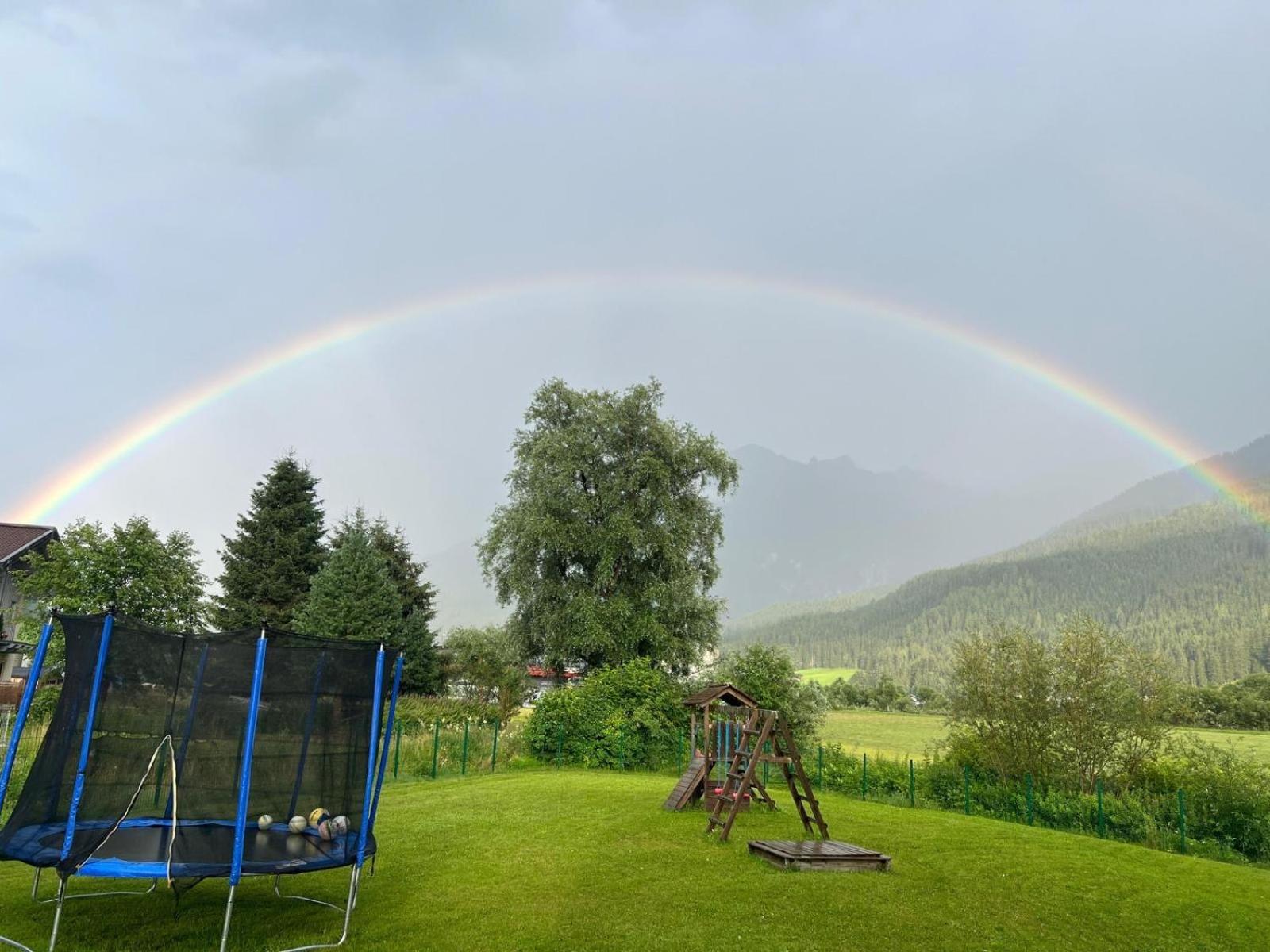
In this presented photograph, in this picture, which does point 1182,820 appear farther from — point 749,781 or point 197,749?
point 197,749

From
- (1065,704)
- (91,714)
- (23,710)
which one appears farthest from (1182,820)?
(23,710)

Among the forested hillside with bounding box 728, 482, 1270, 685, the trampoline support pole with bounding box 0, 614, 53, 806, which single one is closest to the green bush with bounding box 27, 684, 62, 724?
the trampoline support pole with bounding box 0, 614, 53, 806

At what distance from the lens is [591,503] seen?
119 ft

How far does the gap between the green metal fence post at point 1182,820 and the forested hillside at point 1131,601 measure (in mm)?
99944

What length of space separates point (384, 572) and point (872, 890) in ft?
106

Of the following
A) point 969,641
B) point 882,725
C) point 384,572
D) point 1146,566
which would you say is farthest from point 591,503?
point 1146,566

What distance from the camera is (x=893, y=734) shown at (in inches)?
2143

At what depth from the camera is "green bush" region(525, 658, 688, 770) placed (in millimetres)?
26953

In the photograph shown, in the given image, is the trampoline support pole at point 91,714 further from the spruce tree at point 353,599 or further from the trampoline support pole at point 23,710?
the spruce tree at point 353,599

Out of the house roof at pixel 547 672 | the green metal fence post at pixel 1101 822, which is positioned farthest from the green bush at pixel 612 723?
the green metal fence post at pixel 1101 822

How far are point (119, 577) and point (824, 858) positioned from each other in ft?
89.3

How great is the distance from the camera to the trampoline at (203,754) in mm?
7746

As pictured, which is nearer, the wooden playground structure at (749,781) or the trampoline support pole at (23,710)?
the trampoline support pole at (23,710)

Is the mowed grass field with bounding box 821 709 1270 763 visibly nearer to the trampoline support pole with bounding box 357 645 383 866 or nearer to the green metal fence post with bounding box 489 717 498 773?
the green metal fence post with bounding box 489 717 498 773
